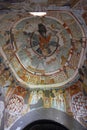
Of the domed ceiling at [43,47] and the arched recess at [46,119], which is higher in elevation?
the domed ceiling at [43,47]

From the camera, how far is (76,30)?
9.57 metres

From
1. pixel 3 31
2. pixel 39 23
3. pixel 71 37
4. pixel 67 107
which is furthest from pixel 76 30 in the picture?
pixel 67 107

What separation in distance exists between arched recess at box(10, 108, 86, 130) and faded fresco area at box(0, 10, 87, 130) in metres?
0.18

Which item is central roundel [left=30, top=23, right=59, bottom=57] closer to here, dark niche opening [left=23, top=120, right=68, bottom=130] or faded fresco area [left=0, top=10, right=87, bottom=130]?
faded fresco area [left=0, top=10, right=87, bottom=130]

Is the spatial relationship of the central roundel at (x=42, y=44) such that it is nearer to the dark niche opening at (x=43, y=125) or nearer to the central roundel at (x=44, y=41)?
the central roundel at (x=44, y=41)

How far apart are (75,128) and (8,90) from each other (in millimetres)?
3247

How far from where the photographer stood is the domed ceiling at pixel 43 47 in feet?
31.2

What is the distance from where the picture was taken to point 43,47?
10.6 m

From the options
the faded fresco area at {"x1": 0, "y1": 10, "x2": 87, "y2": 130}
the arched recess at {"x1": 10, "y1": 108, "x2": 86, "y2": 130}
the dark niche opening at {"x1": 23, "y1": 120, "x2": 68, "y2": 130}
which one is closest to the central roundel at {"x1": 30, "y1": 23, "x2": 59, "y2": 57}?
the faded fresco area at {"x1": 0, "y1": 10, "x2": 87, "y2": 130}

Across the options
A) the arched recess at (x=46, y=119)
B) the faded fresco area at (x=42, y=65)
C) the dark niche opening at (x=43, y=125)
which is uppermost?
the faded fresco area at (x=42, y=65)

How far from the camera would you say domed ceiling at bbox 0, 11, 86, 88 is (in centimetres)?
951

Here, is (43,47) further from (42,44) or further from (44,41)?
(44,41)

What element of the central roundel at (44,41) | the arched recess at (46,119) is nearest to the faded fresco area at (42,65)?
the central roundel at (44,41)

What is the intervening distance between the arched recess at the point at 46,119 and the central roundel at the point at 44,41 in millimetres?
2557
